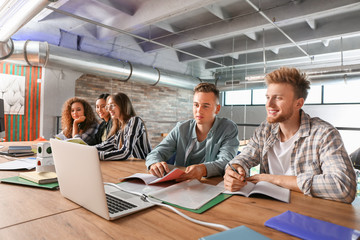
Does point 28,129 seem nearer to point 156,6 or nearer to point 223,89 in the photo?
point 156,6

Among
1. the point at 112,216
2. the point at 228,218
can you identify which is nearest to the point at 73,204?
the point at 112,216

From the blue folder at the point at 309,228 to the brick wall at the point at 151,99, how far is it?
537cm

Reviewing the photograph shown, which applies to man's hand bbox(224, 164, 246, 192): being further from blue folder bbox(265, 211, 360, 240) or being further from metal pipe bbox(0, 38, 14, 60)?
metal pipe bbox(0, 38, 14, 60)

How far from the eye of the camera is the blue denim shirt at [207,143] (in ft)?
5.27

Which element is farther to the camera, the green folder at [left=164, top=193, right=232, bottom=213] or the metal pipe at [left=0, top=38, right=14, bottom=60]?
the metal pipe at [left=0, top=38, right=14, bottom=60]

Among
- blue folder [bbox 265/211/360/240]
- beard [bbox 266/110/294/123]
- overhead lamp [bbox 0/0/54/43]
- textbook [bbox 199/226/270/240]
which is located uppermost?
overhead lamp [bbox 0/0/54/43]

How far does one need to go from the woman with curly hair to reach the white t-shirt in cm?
202

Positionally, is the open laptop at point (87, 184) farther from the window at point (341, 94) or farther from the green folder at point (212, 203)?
the window at point (341, 94)

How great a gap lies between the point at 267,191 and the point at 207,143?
0.74 metres

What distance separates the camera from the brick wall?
5637mm

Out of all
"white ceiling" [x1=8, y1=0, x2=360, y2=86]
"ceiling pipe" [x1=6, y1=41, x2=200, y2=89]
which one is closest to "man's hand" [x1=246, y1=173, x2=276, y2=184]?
"white ceiling" [x1=8, y1=0, x2=360, y2=86]

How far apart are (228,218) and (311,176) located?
19.5 inches

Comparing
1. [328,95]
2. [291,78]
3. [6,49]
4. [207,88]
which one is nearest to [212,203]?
[291,78]

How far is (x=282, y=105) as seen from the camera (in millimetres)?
1341
